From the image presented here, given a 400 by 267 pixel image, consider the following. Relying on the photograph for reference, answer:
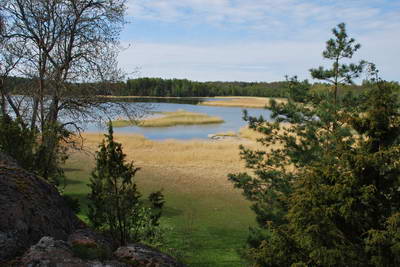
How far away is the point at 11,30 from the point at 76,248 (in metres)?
11.5

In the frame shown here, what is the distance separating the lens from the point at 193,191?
2359 centimetres

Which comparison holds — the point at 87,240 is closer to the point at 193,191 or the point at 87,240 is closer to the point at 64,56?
the point at 64,56

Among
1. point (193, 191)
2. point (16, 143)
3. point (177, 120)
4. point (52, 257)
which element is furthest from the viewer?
point (177, 120)

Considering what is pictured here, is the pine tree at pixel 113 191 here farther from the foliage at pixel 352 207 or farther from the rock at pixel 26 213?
the foliage at pixel 352 207

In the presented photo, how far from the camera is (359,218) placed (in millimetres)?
5492

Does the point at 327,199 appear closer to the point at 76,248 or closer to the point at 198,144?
the point at 76,248

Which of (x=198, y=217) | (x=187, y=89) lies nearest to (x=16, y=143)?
(x=198, y=217)

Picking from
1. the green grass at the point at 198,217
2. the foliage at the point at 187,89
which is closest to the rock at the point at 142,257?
the green grass at the point at 198,217

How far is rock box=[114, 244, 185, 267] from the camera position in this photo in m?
5.19

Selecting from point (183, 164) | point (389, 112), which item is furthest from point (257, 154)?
point (183, 164)

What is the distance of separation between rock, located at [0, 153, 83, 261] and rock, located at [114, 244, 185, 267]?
43.5 inches

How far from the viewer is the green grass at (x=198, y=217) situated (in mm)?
13195

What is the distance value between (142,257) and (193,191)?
18409 millimetres

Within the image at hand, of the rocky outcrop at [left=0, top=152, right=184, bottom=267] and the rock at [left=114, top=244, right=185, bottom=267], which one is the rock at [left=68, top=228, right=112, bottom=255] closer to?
the rocky outcrop at [left=0, top=152, right=184, bottom=267]
